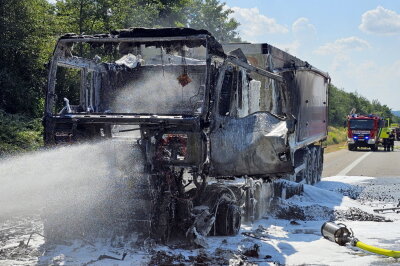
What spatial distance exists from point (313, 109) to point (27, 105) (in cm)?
1046

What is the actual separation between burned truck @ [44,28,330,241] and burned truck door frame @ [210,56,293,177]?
0.04 feet

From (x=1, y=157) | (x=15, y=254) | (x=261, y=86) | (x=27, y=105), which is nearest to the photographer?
(x=15, y=254)

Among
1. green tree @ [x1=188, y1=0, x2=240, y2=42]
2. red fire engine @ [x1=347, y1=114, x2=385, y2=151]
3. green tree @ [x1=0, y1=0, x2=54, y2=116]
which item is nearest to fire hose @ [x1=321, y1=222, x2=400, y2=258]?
green tree @ [x1=0, y1=0, x2=54, y2=116]

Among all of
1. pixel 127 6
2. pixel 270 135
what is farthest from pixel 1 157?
pixel 127 6

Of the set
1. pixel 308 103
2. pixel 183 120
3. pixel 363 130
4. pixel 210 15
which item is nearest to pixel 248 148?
pixel 183 120

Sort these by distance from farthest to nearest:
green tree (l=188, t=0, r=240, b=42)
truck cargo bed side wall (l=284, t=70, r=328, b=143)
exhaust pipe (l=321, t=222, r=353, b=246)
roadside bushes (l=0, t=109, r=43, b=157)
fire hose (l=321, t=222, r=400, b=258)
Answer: green tree (l=188, t=0, r=240, b=42), roadside bushes (l=0, t=109, r=43, b=157), truck cargo bed side wall (l=284, t=70, r=328, b=143), exhaust pipe (l=321, t=222, r=353, b=246), fire hose (l=321, t=222, r=400, b=258)

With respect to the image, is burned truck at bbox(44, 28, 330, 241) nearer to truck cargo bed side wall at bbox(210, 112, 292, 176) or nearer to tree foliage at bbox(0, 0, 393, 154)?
truck cargo bed side wall at bbox(210, 112, 292, 176)

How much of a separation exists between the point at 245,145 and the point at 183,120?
95 centimetres

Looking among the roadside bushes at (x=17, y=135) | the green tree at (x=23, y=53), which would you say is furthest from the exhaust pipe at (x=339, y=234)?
the green tree at (x=23, y=53)

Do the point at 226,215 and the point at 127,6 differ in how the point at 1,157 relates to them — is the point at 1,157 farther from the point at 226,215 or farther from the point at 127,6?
the point at 127,6

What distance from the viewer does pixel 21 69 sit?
67.4ft

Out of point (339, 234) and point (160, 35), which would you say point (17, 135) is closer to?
point (160, 35)

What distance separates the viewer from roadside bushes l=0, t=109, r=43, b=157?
1495 centimetres

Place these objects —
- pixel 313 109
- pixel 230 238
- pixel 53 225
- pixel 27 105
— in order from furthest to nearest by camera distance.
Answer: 1. pixel 27 105
2. pixel 313 109
3. pixel 230 238
4. pixel 53 225
